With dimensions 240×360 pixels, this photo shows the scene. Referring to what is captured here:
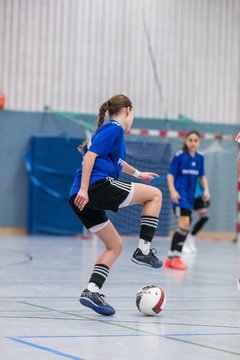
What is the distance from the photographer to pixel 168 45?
21031 millimetres

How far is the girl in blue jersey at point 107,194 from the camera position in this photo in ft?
21.5

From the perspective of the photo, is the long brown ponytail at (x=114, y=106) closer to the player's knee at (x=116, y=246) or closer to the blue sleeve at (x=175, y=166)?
the player's knee at (x=116, y=246)

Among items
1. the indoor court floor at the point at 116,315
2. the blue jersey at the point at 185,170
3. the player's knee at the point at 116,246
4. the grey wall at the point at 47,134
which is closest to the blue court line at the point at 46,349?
→ the indoor court floor at the point at 116,315

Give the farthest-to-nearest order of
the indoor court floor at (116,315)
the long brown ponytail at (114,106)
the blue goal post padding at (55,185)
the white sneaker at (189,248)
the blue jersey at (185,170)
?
the blue goal post padding at (55,185) → the white sneaker at (189,248) → the blue jersey at (185,170) → the long brown ponytail at (114,106) → the indoor court floor at (116,315)

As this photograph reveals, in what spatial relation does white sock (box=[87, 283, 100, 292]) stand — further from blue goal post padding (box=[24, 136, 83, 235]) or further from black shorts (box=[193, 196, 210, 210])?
blue goal post padding (box=[24, 136, 83, 235])

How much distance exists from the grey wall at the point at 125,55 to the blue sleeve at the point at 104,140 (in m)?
13.1

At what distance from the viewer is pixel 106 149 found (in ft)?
21.5

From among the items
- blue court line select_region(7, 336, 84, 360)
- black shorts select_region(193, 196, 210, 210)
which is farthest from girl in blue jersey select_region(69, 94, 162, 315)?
black shorts select_region(193, 196, 210, 210)

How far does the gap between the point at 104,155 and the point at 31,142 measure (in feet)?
43.0

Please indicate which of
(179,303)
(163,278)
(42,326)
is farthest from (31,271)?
(42,326)

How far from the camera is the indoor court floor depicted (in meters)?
5.06

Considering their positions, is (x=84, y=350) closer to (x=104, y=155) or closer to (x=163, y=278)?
(x=104, y=155)

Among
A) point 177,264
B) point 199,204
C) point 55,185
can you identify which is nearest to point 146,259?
point 177,264

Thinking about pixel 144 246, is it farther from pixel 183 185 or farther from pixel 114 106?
pixel 183 185
